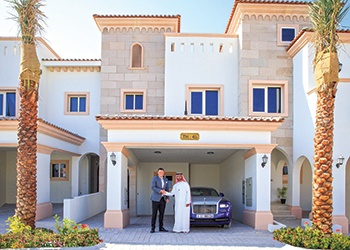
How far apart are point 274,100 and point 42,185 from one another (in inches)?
418

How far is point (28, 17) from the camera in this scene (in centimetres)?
870

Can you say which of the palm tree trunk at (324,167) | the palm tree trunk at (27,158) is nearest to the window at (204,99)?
the palm tree trunk at (324,167)

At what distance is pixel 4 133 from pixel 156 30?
8845 millimetres

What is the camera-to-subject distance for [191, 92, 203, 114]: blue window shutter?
1645cm

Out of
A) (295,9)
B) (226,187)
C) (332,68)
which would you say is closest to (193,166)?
(226,187)

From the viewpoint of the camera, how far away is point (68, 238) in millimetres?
7633

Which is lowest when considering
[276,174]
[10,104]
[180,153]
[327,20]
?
[276,174]

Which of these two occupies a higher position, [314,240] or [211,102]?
[211,102]

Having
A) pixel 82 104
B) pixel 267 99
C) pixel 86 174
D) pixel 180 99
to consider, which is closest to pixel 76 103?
pixel 82 104

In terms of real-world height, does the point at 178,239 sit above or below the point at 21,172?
below

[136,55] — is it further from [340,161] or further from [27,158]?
[340,161]

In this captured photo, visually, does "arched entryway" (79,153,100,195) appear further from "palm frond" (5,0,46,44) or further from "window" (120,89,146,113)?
"palm frond" (5,0,46,44)

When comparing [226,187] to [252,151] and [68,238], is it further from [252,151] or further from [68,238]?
[68,238]

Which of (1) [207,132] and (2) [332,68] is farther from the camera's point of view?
(1) [207,132]
